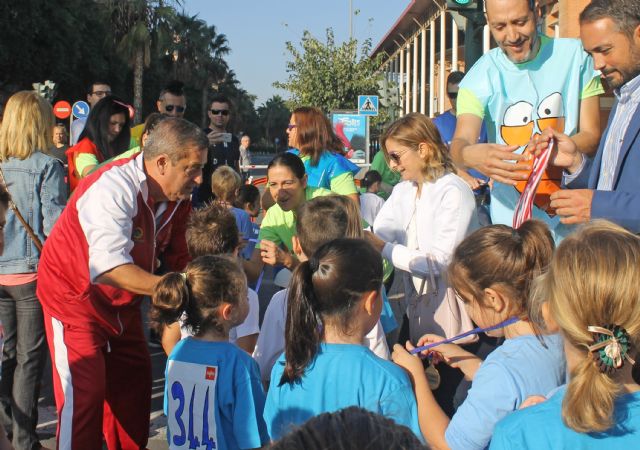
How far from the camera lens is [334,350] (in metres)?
2.67

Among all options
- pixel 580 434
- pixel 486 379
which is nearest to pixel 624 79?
pixel 486 379

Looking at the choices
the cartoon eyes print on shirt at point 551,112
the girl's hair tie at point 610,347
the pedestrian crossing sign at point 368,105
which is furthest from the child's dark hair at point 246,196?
the pedestrian crossing sign at point 368,105

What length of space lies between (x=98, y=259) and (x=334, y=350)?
1.54 meters

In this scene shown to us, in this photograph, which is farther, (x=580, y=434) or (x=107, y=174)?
(x=107, y=174)

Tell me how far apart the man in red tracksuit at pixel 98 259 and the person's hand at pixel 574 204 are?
1.93 meters

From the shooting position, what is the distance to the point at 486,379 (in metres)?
2.44

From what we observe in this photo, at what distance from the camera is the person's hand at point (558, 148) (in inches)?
119

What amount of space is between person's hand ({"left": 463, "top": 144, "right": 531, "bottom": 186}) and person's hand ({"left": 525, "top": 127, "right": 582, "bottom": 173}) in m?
0.05

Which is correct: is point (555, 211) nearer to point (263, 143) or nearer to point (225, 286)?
point (225, 286)

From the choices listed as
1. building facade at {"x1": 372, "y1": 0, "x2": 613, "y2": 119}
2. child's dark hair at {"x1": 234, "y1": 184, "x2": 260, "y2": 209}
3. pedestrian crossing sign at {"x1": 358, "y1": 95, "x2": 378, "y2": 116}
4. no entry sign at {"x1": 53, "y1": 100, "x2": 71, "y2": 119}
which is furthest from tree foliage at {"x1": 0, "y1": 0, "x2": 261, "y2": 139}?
child's dark hair at {"x1": 234, "y1": 184, "x2": 260, "y2": 209}

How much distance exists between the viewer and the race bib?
327 centimetres

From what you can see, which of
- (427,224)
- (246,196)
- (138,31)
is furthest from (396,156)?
(138,31)

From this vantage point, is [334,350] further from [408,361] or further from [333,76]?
[333,76]

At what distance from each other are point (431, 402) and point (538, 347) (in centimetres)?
43
